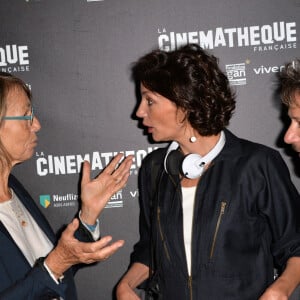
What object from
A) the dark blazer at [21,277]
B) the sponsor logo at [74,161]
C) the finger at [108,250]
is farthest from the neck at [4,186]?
the sponsor logo at [74,161]

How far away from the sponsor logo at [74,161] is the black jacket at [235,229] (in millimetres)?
668

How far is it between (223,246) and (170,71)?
768mm

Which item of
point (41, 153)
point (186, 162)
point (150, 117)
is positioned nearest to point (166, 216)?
point (186, 162)

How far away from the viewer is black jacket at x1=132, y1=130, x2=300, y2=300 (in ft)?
Result: 6.57

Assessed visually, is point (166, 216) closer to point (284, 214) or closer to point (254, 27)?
point (284, 214)

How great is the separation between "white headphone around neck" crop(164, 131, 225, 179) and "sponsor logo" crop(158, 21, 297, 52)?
0.66 meters

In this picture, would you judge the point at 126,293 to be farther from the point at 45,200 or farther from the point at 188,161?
the point at 45,200

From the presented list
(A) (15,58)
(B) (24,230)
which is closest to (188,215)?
(B) (24,230)

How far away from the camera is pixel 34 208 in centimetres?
205

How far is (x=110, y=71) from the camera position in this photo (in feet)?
8.80

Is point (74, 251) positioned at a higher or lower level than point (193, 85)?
lower

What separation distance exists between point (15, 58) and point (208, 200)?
137 cm

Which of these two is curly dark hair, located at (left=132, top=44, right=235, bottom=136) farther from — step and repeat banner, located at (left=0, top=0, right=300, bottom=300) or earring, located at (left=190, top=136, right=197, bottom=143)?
step and repeat banner, located at (left=0, top=0, right=300, bottom=300)

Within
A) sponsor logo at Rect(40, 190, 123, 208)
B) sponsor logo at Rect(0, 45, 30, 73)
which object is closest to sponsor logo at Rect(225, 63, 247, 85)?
sponsor logo at Rect(40, 190, 123, 208)
